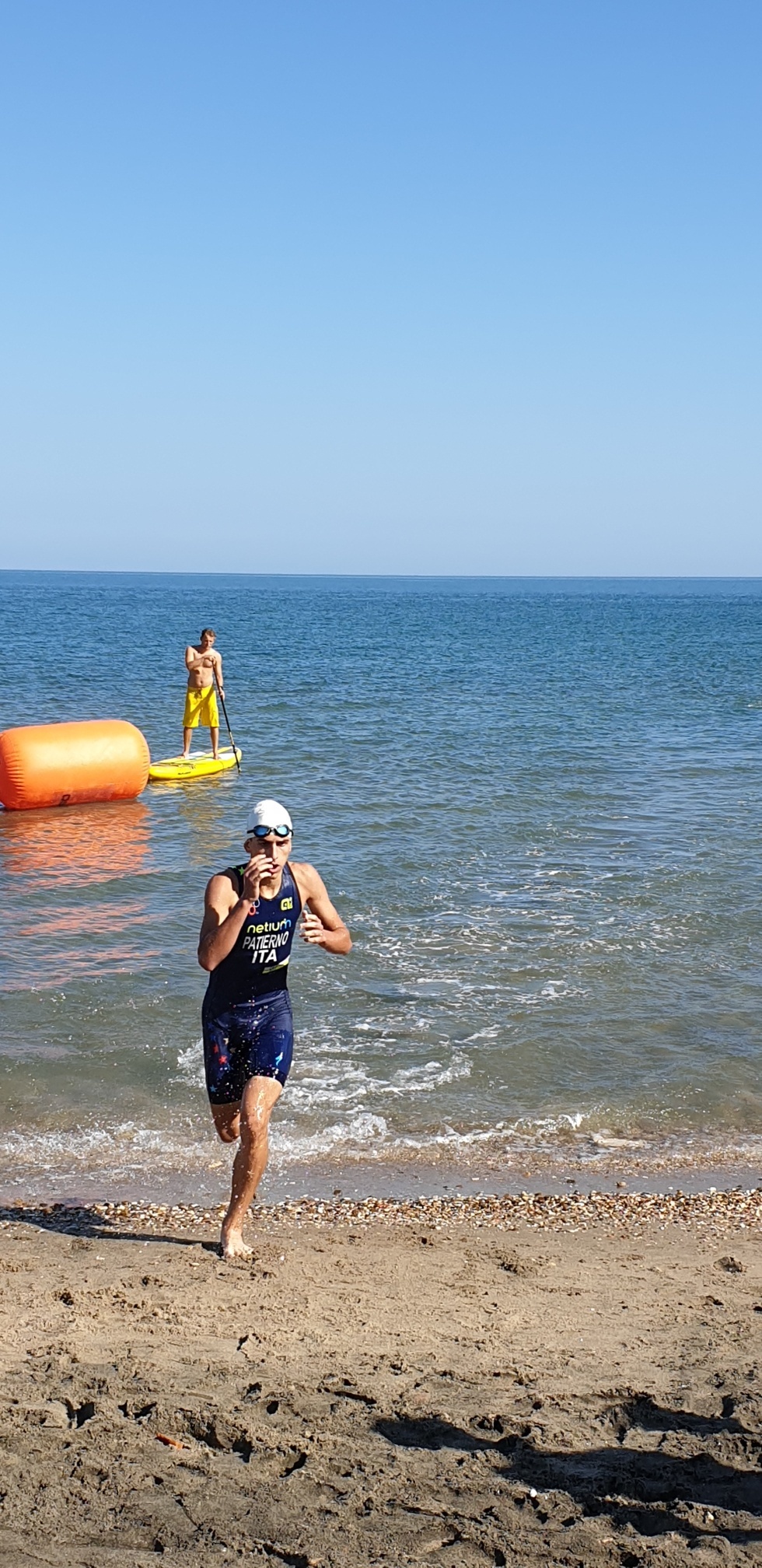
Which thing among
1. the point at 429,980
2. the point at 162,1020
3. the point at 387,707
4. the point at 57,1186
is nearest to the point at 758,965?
the point at 429,980

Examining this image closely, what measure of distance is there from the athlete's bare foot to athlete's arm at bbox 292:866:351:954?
1.23 m

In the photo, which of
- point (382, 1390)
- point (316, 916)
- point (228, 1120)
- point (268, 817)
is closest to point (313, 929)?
point (316, 916)

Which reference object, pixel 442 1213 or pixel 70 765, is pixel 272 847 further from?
pixel 70 765

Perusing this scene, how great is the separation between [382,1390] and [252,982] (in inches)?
68.8

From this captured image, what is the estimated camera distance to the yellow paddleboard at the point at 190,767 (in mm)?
18000

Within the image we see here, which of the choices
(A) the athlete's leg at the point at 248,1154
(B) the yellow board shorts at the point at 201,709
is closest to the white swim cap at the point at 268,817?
(A) the athlete's leg at the point at 248,1154

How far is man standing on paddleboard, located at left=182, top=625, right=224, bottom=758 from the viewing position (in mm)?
18719

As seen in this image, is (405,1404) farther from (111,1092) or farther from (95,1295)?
(111,1092)

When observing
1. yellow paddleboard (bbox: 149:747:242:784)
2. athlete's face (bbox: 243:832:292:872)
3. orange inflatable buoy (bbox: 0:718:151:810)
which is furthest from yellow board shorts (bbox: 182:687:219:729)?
athlete's face (bbox: 243:832:292:872)

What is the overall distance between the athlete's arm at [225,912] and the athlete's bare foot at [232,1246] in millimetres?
1150

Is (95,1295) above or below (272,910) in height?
below

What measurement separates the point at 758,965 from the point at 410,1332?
6132 mm

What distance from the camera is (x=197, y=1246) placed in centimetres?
570

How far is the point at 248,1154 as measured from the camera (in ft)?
17.9
